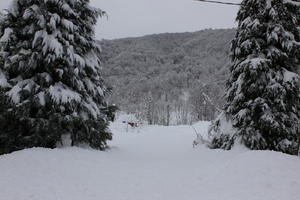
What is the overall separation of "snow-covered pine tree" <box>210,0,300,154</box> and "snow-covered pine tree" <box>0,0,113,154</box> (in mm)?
5727

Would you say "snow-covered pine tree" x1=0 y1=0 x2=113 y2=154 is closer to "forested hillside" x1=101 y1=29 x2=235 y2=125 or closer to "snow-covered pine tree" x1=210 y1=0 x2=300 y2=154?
"snow-covered pine tree" x1=210 y1=0 x2=300 y2=154

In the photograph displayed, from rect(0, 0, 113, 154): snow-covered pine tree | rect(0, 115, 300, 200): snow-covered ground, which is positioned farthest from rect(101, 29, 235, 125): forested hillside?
rect(0, 115, 300, 200): snow-covered ground

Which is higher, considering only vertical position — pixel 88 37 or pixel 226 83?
pixel 88 37

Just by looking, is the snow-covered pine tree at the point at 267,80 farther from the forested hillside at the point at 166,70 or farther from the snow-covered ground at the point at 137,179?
the forested hillside at the point at 166,70

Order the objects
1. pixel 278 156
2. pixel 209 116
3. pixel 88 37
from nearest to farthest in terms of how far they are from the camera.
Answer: pixel 278 156 → pixel 88 37 → pixel 209 116

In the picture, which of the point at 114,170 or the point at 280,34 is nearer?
the point at 114,170

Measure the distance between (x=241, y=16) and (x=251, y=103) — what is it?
153 inches

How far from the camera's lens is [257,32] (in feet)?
35.1

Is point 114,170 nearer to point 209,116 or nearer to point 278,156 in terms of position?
point 278,156

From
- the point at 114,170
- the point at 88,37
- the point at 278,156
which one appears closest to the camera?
the point at 278,156

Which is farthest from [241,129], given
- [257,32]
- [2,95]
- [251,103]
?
[2,95]

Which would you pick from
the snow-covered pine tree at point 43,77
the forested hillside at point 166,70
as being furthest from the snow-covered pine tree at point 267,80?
the forested hillside at point 166,70

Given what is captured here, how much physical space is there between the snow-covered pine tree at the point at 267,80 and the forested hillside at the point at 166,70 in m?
68.6

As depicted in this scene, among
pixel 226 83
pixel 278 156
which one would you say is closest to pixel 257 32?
pixel 226 83
